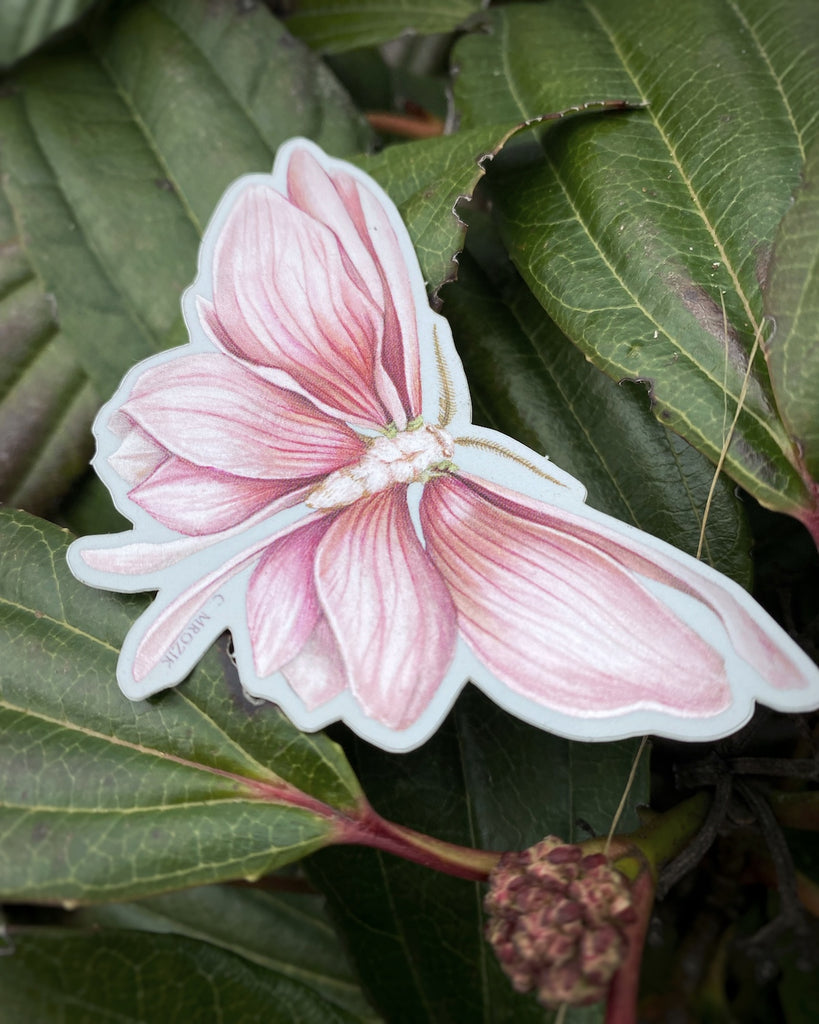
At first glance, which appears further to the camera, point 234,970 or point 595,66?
point 595,66

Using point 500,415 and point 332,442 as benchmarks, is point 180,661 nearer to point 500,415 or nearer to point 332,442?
point 332,442

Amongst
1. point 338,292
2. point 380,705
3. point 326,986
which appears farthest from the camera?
point 326,986

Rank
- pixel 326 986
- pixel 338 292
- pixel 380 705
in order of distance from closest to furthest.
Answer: pixel 380 705 → pixel 338 292 → pixel 326 986

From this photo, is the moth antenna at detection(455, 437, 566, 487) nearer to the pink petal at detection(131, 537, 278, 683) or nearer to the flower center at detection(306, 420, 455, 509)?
the flower center at detection(306, 420, 455, 509)

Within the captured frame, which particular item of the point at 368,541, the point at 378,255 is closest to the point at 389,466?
the point at 368,541

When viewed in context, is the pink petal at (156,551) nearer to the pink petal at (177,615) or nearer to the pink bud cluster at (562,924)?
the pink petal at (177,615)

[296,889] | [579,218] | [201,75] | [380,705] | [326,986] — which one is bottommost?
[326,986]

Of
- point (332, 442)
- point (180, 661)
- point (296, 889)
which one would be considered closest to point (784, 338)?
point (332, 442)

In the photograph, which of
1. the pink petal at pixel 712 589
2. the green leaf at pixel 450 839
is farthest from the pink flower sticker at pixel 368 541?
the green leaf at pixel 450 839
